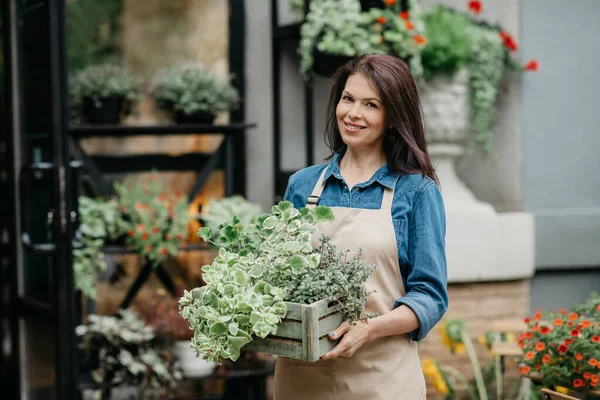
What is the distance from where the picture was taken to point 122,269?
4703 mm

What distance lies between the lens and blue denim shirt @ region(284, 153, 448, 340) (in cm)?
217

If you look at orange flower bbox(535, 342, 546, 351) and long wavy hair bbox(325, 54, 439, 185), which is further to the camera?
orange flower bbox(535, 342, 546, 351)

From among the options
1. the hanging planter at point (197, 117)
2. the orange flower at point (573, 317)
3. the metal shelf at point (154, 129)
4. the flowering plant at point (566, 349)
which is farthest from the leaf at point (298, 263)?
the hanging planter at point (197, 117)

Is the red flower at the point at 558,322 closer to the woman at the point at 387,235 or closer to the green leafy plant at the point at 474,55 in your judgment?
the woman at the point at 387,235

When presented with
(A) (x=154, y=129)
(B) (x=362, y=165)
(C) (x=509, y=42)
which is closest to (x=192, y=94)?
(A) (x=154, y=129)

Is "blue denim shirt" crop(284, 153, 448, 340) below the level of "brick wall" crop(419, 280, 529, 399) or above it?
above

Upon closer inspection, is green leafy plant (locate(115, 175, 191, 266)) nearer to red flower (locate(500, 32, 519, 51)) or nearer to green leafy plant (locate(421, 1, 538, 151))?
green leafy plant (locate(421, 1, 538, 151))

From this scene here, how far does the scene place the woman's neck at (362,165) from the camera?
2332mm

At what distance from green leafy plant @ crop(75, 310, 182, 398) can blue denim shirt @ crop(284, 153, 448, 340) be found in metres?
2.11

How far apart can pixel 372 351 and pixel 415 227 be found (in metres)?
0.37

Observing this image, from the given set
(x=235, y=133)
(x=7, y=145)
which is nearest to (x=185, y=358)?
(x=235, y=133)

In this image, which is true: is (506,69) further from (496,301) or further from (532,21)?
(496,301)

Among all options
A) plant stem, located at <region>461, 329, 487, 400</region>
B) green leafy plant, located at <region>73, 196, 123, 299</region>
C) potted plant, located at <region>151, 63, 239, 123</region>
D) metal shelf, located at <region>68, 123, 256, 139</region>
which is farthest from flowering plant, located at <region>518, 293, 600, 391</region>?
green leafy plant, located at <region>73, 196, 123, 299</region>

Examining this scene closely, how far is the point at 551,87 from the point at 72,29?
9.43 feet
